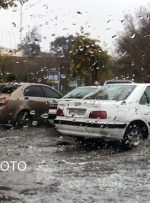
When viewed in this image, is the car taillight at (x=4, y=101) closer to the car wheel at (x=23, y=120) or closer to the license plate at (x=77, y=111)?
the car wheel at (x=23, y=120)

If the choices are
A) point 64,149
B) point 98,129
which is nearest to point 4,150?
point 64,149

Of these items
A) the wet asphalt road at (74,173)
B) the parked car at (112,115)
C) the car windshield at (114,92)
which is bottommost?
the wet asphalt road at (74,173)

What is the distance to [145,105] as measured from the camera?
10.8 m

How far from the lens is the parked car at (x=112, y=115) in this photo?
1020cm

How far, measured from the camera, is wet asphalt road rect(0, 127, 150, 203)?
660cm

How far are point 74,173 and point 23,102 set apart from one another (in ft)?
25.1

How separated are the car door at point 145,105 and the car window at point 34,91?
5.63m

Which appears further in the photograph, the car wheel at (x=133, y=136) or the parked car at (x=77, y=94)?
the parked car at (x=77, y=94)

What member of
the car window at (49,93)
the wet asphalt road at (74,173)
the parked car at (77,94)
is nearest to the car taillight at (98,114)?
the wet asphalt road at (74,173)

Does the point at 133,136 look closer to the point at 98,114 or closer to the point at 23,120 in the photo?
the point at 98,114

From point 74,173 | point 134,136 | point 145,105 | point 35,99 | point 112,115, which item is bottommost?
point 74,173

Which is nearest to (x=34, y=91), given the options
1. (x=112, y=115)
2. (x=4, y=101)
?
(x=4, y=101)

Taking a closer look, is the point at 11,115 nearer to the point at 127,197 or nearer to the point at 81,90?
the point at 81,90

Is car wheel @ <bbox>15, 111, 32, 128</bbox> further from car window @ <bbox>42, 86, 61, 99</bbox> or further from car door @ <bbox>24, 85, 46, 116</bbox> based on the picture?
car window @ <bbox>42, 86, 61, 99</bbox>
